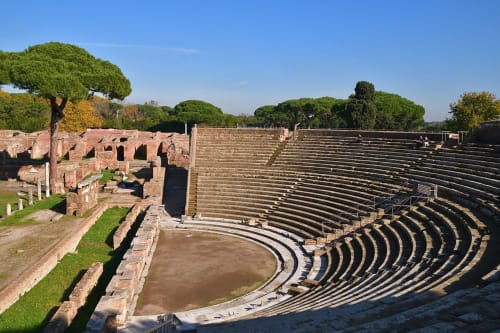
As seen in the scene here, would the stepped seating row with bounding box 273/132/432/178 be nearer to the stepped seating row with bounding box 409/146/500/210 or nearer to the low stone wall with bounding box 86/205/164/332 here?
the stepped seating row with bounding box 409/146/500/210

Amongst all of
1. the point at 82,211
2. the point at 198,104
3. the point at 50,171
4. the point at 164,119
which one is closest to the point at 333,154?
the point at 82,211

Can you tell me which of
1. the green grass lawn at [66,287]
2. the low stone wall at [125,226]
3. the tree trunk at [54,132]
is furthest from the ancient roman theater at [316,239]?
the tree trunk at [54,132]

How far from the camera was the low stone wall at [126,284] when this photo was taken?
35.9 ft

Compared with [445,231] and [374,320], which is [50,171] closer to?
[445,231]

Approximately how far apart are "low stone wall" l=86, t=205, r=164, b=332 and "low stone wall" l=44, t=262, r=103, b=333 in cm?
67

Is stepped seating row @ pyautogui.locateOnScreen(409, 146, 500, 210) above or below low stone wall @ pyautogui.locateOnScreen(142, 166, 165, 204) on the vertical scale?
above

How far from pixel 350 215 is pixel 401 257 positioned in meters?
5.86

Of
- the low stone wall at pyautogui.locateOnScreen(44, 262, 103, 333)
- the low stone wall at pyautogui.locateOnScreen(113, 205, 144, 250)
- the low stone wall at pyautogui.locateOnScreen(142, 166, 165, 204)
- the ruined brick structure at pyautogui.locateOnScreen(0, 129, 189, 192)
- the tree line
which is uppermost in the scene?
the tree line

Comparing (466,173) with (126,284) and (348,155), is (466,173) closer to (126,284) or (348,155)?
(348,155)

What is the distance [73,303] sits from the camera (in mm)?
11516

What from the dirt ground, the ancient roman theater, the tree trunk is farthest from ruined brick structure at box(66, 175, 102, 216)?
the tree trunk

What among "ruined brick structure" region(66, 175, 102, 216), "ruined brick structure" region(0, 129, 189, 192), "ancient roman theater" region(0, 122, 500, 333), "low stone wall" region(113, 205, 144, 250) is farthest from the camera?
"ruined brick structure" region(0, 129, 189, 192)

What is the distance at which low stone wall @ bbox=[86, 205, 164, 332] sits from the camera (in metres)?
10.9

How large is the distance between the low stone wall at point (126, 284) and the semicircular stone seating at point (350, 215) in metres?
2.35
